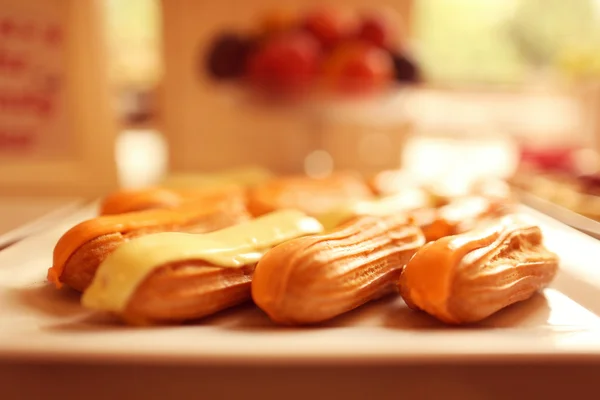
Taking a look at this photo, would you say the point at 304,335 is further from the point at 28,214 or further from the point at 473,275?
the point at 28,214

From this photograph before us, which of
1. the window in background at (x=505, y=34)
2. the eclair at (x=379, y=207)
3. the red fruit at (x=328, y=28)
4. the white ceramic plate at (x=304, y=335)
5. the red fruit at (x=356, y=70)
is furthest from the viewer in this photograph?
the window in background at (x=505, y=34)

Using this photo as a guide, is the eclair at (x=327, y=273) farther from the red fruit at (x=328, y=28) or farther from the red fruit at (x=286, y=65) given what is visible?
the red fruit at (x=328, y=28)

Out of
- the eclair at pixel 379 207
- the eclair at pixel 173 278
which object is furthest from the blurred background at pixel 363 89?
the eclair at pixel 173 278

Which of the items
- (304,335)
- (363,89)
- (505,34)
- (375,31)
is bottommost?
(304,335)

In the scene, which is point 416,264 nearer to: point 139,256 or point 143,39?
point 139,256

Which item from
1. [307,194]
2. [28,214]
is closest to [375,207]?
[307,194]

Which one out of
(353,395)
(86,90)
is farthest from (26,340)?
(86,90)

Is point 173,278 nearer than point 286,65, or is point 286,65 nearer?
point 173,278
